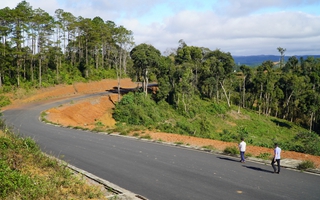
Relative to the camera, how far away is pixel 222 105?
161 ft

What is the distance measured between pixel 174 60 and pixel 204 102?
29.1ft

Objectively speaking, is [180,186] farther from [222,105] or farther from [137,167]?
[222,105]

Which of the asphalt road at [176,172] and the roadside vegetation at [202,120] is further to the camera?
the roadside vegetation at [202,120]

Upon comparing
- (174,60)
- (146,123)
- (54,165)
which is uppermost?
(174,60)

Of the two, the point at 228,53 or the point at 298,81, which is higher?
the point at 228,53

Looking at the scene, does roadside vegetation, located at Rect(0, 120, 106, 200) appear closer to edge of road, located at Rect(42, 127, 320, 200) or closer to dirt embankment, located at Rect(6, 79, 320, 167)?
edge of road, located at Rect(42, 127, 320, 200)

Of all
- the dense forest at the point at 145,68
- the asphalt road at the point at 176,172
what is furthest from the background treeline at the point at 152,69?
the asphalt road at the point at 176,172

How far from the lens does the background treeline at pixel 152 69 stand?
39000 millimetres

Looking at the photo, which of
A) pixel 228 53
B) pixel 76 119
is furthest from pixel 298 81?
pixel 76 119

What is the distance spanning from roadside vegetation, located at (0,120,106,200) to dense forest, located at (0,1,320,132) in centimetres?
2784

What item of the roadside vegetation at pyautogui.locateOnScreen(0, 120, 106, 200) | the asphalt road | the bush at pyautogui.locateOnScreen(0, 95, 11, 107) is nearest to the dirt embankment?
the bush at pyautogui.locateOnScreen(0, 95, 11, 107)

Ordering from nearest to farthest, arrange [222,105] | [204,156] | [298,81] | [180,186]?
[180,186] < [204,156] < [222,105] < [298,81]

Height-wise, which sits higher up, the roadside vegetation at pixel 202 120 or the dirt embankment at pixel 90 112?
the dirt embankment at pixel 90 112

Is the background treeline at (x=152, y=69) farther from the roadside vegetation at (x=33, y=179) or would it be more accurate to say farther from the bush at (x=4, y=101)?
the roadside vegetation at (x=33, y=179)
